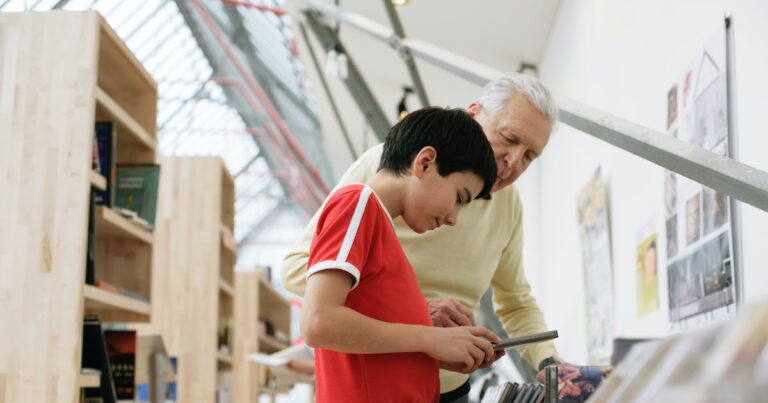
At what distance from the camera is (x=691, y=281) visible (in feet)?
7.84

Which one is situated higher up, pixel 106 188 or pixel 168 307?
pixel 106 188

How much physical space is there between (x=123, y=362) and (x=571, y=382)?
6.92 ft

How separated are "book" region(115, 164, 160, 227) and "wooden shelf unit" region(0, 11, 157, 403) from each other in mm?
383

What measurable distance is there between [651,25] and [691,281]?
0.94 metres

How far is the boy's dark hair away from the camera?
4.39 ft

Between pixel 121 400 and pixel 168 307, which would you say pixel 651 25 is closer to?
pixel 121 400

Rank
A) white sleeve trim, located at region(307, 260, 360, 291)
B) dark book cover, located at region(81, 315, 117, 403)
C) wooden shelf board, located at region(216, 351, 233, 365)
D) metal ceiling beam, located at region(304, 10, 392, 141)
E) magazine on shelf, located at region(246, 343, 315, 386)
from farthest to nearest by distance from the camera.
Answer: metal ceiling beam, located at region(304, 10, 392, 141) < magazine on shelf, located at region(246, 343, 315, 386) < wooden shelf board, located at region(216, 351, 233, 365) < dark book cover, located at region(81, 315, 117, 403) < white sleeve trim, located at region(307, 260, 360, 291)

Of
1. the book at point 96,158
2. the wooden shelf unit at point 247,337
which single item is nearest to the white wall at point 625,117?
the book at point 96,158

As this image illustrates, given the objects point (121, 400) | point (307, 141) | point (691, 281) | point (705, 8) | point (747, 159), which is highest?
point (307, 141)

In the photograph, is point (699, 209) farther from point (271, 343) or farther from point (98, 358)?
point (271, 343)

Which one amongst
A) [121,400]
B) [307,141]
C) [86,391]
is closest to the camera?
[86,391]

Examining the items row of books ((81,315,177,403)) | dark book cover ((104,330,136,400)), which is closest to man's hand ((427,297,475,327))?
row of books ((81,315,177,403))

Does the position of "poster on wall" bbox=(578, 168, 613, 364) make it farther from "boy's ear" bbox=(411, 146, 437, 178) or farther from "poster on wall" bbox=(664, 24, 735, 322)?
"boy's ear" bbox=(411, 146, 437, 178)

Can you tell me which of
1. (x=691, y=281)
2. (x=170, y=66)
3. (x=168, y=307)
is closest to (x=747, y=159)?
(x=691, y=281)
